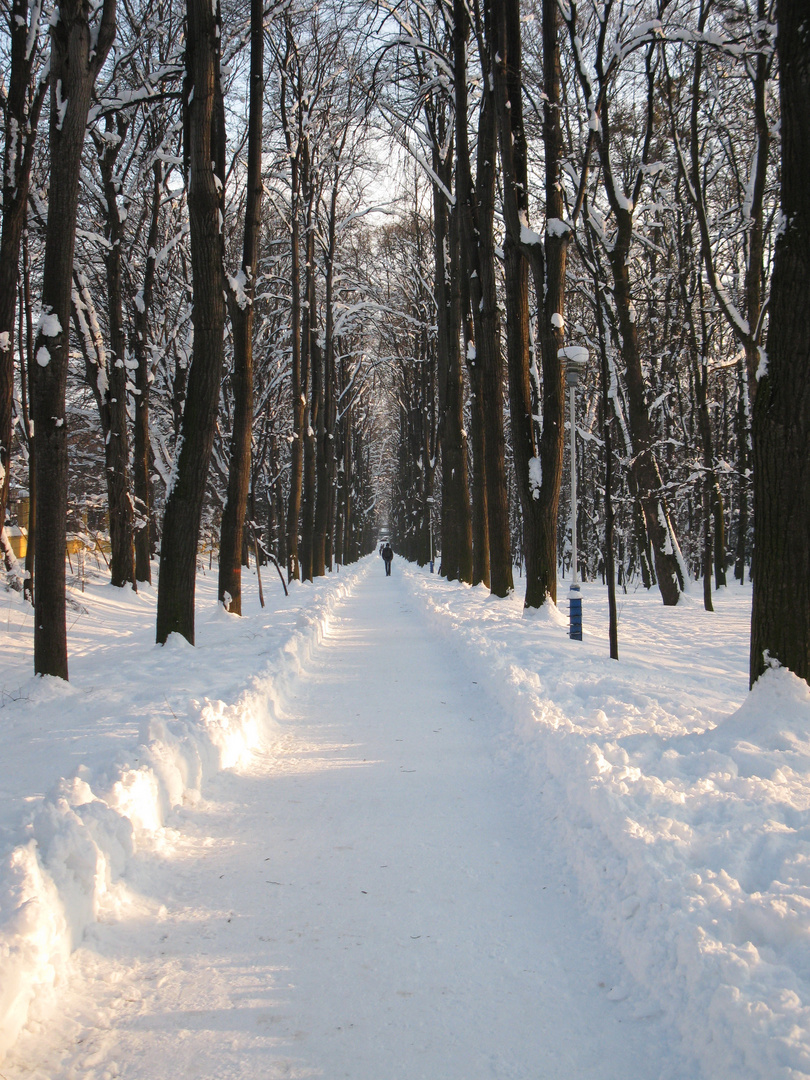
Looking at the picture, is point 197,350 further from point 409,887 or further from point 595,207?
point 595,207

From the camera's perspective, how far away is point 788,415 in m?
4.77

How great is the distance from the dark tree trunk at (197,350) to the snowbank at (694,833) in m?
4.48

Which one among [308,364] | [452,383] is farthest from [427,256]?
[452,383]

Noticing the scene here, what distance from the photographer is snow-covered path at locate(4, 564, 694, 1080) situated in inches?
95.0

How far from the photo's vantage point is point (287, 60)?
1688 cm

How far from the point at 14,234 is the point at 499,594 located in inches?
431

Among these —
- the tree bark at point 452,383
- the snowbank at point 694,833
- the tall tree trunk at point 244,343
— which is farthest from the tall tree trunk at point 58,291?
the tree bark at point 452,383

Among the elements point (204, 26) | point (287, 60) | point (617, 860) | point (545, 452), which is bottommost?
point (617, 860)

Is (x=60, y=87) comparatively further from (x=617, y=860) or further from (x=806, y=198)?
(x=617, y=860)

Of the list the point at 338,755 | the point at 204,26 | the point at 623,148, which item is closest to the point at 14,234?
the point at 204,26

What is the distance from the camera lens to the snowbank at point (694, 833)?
2.34 m

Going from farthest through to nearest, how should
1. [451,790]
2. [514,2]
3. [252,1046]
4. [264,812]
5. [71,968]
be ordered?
[514,2] < [451,790] < [264,812] < [71,968] < [252,1046]

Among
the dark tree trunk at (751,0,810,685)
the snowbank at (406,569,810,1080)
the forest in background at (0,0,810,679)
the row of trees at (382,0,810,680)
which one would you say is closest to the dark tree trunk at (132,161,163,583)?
the forest in background at (0,0,810,679)

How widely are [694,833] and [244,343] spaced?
11.1 metres
